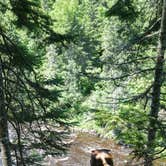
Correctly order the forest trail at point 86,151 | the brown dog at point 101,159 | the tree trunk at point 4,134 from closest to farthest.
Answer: the brown dog at point 101,159 < the tree trunk at point 4,134 < the forest trail at point 86,151

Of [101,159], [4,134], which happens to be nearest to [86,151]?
[4,134]

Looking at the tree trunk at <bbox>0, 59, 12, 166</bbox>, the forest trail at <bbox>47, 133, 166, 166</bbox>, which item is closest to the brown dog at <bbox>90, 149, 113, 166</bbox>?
the tree trunk at <bbox>0, 59, 12, 166</bbox>

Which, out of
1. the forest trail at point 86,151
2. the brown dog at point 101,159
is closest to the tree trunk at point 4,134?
the brown dog at point 101,159

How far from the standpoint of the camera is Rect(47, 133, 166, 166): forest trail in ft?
63.6

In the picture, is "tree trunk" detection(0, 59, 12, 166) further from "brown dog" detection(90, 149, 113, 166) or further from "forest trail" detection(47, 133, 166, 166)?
"forest trail" detection(47, 133, 166, 166)

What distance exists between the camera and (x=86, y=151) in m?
21.6

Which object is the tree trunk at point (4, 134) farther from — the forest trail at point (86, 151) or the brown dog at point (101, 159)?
the forest trail at point (86, 151)

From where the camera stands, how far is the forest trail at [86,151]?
63.6 ft

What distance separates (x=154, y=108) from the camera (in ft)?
21.7

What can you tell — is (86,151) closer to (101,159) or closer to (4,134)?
(4,134)

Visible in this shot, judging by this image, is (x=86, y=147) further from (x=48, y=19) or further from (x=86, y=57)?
(x=86, y=57)

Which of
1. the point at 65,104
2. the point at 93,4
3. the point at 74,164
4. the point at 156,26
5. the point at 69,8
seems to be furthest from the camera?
the point at 93,4

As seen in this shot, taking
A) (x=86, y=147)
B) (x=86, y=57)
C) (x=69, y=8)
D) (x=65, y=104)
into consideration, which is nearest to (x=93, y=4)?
(x=69, y=8)

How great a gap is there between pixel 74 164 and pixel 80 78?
13067 millimetres
